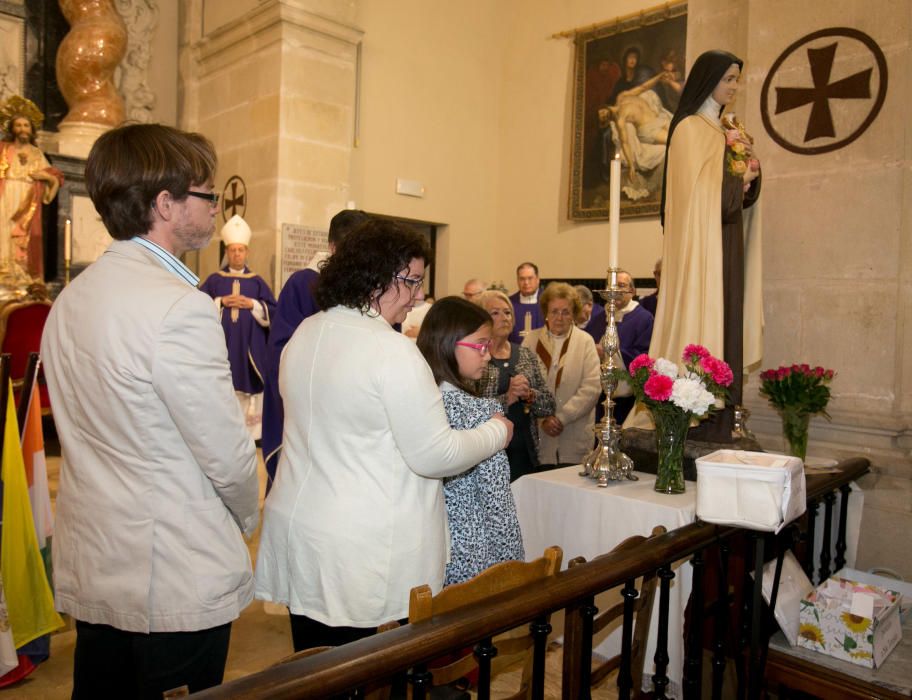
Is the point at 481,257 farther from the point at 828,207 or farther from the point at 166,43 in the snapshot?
the point at 828,207

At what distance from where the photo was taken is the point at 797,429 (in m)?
2.94

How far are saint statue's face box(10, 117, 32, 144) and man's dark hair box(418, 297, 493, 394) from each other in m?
5.88

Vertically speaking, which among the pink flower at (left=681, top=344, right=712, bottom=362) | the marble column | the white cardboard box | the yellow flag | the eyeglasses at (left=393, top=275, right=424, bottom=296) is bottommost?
the yellow flag

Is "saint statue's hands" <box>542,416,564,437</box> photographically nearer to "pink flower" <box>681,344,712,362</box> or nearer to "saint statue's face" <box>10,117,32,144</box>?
"pink flower" <box>681,344,712,362</box>

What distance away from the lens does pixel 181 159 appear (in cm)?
143

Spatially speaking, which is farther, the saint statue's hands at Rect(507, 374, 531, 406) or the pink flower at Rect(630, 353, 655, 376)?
the saint statue's hands at Rect(507, 374, 531, 406)

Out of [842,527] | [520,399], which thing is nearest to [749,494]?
[842,527]

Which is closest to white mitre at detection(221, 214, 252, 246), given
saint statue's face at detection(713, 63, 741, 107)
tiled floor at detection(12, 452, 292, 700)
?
tiled floor at detection(12, 452, 292, 700)

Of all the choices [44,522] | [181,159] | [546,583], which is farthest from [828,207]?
[44,522]

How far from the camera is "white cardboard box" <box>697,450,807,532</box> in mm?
1921

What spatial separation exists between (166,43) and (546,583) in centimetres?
868

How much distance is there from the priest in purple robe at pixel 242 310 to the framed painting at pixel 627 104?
4237mm

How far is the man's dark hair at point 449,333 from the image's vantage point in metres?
2.12

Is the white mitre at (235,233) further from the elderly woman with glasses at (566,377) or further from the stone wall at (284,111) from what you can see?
the elderly woman with glasses at (566,377)
